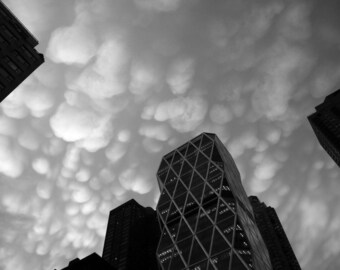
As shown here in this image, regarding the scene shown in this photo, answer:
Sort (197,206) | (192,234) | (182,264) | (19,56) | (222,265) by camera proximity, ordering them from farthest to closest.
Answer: (197,206), (192,234), (182,264), (222,265), (19,56)

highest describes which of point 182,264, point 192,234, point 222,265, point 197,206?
point 197,206

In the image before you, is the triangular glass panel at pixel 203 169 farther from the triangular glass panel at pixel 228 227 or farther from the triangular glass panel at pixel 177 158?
the triangular glass panel at pixel 228 227

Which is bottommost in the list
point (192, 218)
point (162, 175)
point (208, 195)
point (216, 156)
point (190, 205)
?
point (192, 218)

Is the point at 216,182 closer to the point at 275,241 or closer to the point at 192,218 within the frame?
the point at 192,218

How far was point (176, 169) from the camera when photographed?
139 metres

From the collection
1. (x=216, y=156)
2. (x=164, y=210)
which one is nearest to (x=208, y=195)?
(x=164, y=210)

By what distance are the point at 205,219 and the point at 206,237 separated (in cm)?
749

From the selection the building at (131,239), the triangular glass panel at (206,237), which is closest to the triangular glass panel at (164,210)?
the triangular glass panel at (206,237)

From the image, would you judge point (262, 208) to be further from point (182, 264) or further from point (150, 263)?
point (182, 264)

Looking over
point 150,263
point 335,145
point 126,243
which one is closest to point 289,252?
point 335,145

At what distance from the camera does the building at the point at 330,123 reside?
139m

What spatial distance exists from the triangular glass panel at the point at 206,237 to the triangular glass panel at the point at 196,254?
1.53 m

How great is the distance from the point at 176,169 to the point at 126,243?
1688 inches

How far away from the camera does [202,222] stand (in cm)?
10512
